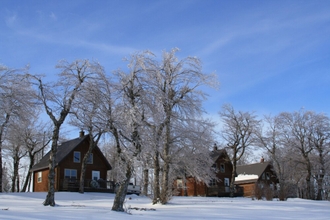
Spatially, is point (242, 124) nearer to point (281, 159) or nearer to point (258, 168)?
point (281, 159)

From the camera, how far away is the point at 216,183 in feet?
165

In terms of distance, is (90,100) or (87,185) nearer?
(90,100)

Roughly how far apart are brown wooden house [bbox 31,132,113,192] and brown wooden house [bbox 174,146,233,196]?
11.0 metres

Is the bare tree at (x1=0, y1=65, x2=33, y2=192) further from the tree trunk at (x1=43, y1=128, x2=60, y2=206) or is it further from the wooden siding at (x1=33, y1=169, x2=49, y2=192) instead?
the wooden siding at (x1=33, y1=169, x2=49, y2=192)

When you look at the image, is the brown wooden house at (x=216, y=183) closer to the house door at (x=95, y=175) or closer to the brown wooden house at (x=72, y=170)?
the house door at (x=95, y=175)

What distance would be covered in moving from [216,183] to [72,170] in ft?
69.7

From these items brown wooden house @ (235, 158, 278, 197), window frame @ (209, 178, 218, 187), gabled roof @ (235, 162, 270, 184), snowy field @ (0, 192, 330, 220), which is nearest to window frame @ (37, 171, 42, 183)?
snowy field @ (0, 192, 330, 220)

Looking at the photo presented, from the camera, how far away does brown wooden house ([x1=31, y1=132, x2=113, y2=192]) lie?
3679 centimetres

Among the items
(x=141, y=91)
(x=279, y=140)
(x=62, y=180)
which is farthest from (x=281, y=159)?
(x=141, y=91)

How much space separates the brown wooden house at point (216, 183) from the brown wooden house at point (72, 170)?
11.0 m

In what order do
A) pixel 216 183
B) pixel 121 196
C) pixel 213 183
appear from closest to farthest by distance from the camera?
pixel 121 196 < pixel 213 183 < pixel 216 183

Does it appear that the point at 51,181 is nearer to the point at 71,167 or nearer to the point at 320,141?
the point at 71,167

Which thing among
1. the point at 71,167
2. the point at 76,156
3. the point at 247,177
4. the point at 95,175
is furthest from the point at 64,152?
the point at 247,177

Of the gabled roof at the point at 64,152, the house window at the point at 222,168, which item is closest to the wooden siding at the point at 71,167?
the gabled roof at the point at 64,152
